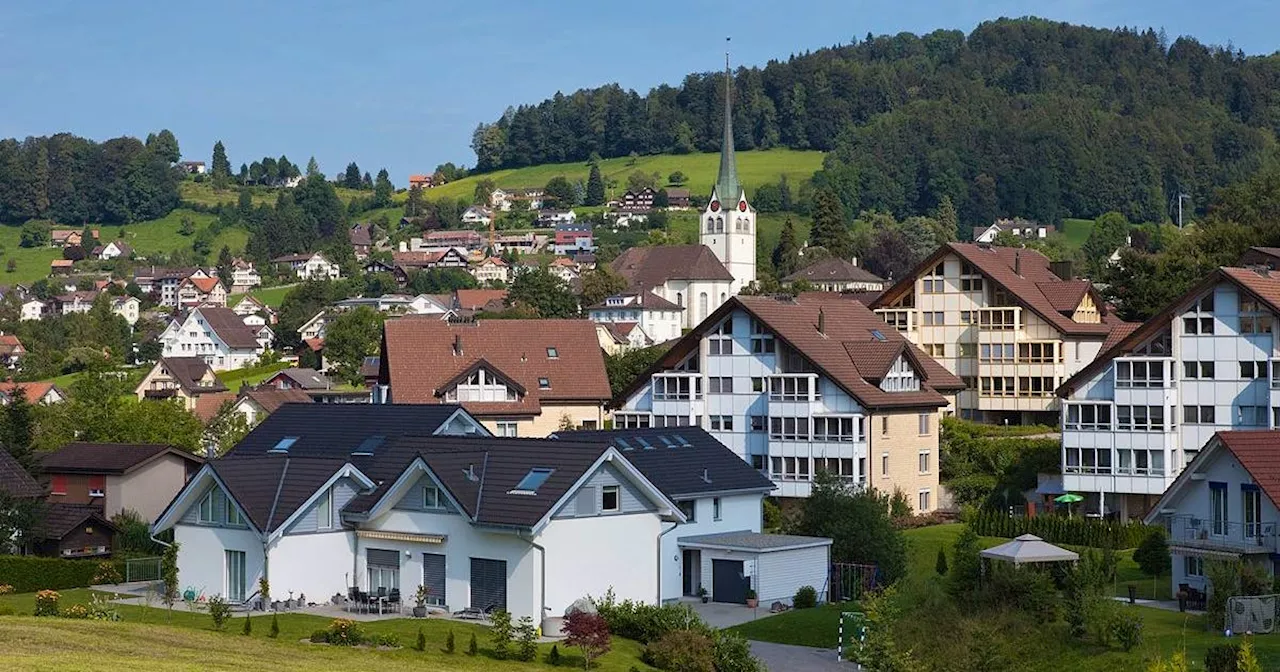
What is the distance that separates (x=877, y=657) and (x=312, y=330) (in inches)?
5291

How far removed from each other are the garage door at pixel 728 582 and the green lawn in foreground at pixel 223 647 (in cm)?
727

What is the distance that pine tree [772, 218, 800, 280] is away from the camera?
165375mm

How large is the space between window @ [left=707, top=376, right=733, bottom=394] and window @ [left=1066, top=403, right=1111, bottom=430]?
12.3 meters

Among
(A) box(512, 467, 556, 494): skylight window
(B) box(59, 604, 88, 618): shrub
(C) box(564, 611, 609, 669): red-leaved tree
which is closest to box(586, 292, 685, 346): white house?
(A) box(512, 467, 556, 494): skylight window

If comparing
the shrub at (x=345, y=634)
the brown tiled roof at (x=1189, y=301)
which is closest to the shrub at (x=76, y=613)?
the shrub at (x=345, y=634)

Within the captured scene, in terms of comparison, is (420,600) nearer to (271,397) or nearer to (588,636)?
(588,636)

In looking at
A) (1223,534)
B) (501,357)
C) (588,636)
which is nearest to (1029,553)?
(1223,534)

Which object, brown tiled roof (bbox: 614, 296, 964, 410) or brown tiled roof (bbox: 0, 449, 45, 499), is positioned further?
brown tiled roof (bbox: 614, 296, 964, 410)

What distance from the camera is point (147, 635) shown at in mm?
34031

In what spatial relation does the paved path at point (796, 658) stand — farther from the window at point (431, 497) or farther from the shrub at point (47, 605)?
the shrub at point (47, 605)

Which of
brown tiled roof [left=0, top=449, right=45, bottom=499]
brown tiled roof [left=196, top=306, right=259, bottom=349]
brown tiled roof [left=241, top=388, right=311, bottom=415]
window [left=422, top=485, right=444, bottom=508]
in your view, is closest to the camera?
window [left=422, top=485, right=444, bottom=508]

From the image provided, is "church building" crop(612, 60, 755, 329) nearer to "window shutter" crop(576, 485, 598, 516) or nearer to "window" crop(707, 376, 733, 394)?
"window" crop(707, 376, 733, 394)

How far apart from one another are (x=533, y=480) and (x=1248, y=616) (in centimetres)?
1541

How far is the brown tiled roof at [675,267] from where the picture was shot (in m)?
159
